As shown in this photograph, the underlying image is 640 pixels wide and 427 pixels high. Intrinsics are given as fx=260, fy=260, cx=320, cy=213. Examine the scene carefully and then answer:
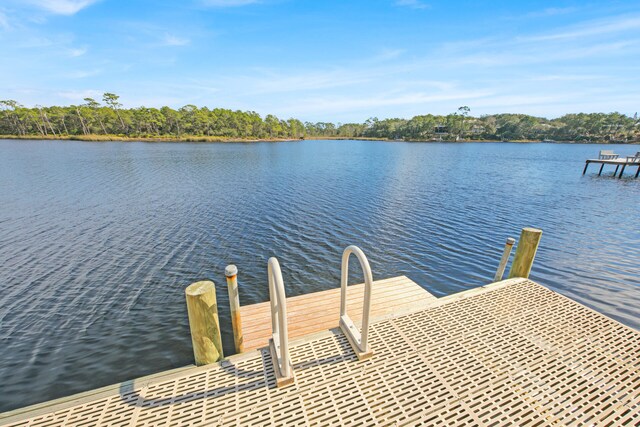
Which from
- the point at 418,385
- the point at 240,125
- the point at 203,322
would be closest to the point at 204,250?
the point at 203,322

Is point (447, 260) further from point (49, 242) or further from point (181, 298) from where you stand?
Answer: point (49, 242)

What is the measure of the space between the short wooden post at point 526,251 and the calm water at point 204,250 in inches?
93.2

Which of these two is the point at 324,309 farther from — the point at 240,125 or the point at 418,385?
the point at 240,125

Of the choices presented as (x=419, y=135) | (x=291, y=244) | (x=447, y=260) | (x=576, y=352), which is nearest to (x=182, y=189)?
(x=291, y=244)

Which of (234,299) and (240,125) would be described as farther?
(240,125)

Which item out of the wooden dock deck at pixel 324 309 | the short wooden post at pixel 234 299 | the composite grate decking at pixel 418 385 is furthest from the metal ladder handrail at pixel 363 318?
the short wooden post at pixel 234 299

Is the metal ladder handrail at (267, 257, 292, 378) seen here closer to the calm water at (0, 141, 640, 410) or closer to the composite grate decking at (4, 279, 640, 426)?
the composite grate decking at (4, 279, 640, 426)

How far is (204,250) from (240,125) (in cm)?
9873

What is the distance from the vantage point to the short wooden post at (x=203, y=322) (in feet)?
12.4

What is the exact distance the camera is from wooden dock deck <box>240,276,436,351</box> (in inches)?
208

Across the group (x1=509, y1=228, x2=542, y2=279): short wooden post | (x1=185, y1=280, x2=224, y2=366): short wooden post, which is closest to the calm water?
(x1=509, y1=228, x2=542, y2=279): short wooden post

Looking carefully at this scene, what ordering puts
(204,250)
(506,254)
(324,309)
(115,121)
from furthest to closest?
(115,121)
(204,250)
(506,254)
(324,309)

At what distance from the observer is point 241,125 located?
328 feet

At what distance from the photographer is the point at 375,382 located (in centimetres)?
358
